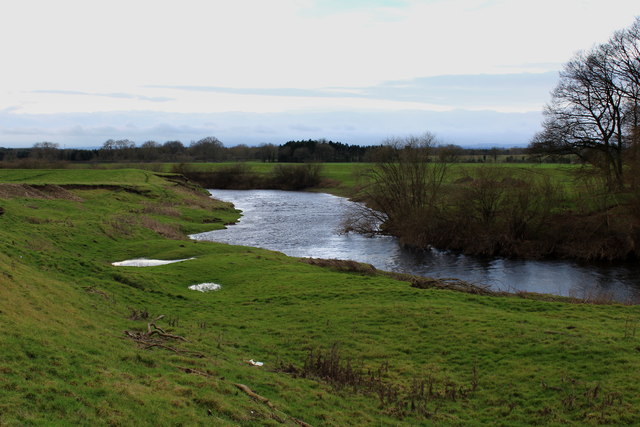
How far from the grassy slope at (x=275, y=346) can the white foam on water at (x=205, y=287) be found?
0.70 meters

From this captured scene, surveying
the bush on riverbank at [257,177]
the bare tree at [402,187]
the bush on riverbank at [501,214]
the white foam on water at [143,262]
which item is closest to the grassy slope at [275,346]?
the white foam on water at [143,262]

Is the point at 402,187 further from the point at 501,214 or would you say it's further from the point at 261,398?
the point at 261,398

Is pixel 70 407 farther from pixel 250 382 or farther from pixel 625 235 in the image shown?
pixel 625 235

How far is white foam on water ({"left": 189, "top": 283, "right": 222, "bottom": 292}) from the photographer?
80.7 feet

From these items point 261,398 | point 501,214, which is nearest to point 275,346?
point 261,398

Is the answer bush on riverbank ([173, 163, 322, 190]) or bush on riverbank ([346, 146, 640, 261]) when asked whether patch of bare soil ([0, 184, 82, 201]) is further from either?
bush on riverbank ([173, 163, 322, 190])

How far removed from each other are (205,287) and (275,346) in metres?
9.69

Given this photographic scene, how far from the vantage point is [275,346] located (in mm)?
16500

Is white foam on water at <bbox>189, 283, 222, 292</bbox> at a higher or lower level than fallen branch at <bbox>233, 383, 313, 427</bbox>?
lower

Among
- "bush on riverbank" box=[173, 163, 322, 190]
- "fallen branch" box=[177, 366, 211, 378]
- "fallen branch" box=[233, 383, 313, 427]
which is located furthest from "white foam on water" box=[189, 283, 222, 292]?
"bush on riverbank" box=[173, 163, 322, 190]

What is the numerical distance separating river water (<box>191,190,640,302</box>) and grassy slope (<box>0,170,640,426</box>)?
33.7 ft

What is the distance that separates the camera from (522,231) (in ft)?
149

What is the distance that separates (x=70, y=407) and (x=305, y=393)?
18.5 feet

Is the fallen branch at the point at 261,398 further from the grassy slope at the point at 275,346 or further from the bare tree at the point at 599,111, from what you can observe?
the bare tree at the point at 599,111
